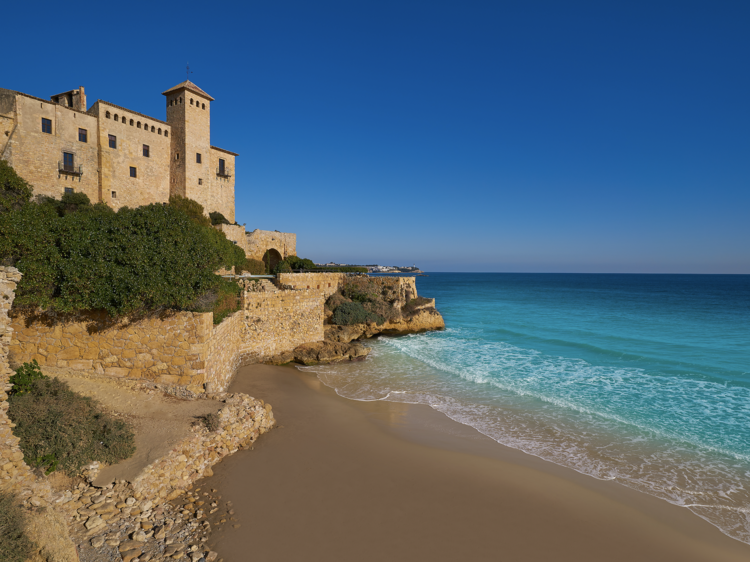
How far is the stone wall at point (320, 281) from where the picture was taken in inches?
745

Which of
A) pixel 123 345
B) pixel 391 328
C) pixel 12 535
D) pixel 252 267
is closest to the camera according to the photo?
pixel 12 535

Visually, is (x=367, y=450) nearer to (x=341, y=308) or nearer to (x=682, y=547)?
(x=682, y=547)

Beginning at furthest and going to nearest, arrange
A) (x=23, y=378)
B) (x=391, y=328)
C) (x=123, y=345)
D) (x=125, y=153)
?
(x=125, y=153) → (x=391, y=328) → (x=123, y=345) → (x=23, y=378)

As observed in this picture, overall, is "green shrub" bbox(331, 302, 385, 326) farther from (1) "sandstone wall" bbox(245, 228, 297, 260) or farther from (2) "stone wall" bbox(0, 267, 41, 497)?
(2) "stone wall" bbox(0, 267, 41, 497)

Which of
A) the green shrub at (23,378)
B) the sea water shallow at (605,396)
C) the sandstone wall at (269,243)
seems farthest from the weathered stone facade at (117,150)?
the green shrub at (23,378)

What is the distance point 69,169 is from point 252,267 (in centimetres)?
1379

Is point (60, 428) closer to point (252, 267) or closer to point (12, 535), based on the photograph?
point (12, 535)

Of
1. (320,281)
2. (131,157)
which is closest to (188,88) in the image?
(131,157)

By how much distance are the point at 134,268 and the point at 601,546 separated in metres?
10.6

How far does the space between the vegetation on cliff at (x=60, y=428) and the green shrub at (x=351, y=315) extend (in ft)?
48.9

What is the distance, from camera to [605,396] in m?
12.4

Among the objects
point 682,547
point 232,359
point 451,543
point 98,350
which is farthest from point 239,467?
point 682,547

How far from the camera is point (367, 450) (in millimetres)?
8320

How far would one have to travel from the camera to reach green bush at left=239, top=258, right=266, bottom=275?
27.7 metres
